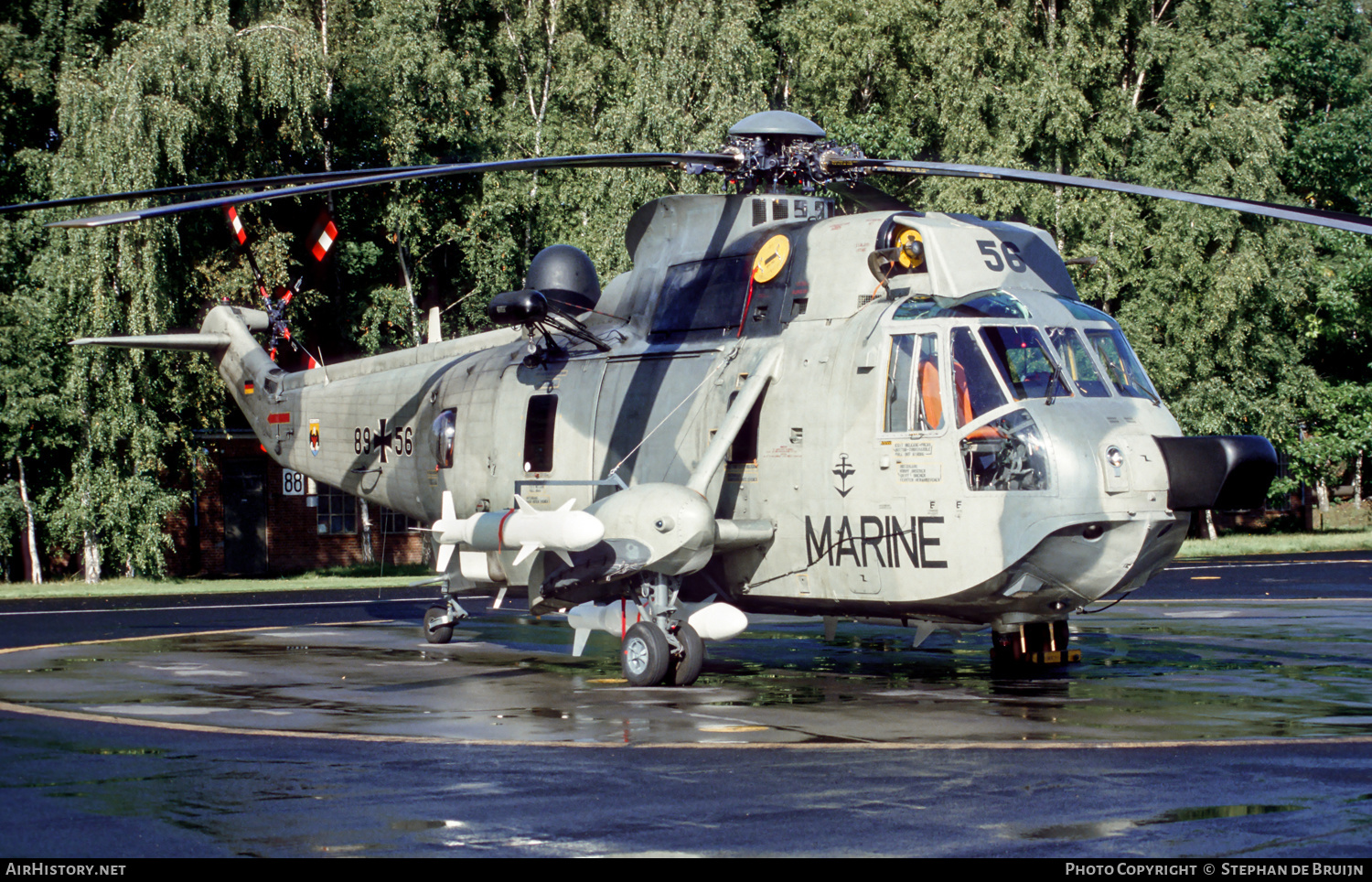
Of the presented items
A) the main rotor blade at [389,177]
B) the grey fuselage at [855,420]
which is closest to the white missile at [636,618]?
the grey fuselage at [855,420]

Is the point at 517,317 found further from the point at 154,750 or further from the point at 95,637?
the point at 95,637

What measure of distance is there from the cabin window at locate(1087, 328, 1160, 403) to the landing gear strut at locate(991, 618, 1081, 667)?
8.52 ft

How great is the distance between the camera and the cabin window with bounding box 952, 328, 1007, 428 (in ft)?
37.8

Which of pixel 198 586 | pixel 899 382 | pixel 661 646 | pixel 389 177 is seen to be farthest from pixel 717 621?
pixel 198 586

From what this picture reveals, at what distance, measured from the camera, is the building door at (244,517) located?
35.7 m

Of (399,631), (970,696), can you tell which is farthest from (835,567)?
(399,631)

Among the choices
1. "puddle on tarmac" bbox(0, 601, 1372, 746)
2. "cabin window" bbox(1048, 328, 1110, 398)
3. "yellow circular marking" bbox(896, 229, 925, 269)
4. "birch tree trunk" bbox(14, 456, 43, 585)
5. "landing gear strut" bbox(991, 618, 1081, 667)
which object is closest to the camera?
"puddle on tarmac" bbox(0, 601, 1372, 746)

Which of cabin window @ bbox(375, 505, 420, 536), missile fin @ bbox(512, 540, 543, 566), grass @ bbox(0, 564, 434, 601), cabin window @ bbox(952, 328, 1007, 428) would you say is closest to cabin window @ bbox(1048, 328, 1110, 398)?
cabin window @ bbox(952, 328, 1007, 428)

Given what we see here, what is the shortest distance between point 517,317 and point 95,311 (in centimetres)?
1752

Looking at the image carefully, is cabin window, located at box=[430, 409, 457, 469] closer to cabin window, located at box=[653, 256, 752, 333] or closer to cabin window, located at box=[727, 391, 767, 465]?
cabin window, located at box=[653, 256, 752, 333]

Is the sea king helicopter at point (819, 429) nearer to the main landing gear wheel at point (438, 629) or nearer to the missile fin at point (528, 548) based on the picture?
the missile fin at point (528, 548)

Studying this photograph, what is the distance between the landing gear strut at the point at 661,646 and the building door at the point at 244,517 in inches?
998

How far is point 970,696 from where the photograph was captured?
39.3 ft

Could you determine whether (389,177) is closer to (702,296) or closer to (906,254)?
(702,296)
